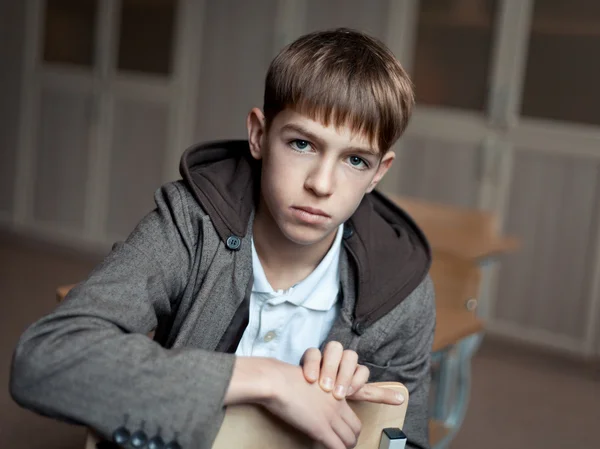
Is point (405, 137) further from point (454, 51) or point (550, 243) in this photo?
point (550, 243)

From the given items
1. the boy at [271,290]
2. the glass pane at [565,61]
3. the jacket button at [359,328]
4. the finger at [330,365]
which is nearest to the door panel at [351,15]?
the glass pane at [565,61]

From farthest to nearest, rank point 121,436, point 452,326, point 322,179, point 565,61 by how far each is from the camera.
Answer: point 565,61, point 452,326, point 322,179, point 121,436

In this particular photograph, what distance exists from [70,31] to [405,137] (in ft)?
7.95

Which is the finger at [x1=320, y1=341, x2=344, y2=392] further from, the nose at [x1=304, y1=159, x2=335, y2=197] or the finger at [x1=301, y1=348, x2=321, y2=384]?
the nose at [x1=304, y1=159, x2=335, y2=197]

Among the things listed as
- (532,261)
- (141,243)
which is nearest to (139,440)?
(141,243)

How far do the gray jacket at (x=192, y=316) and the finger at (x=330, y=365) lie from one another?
0.11m

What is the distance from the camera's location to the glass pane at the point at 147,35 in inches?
203

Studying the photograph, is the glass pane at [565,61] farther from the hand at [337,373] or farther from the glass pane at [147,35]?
the hand at [337,373]

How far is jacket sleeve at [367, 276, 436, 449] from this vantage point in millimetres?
1314

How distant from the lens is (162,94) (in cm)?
517

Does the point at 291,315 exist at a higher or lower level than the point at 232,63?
lower

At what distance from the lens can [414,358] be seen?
1.35 metres

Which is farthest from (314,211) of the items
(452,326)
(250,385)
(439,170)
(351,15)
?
(351,15)

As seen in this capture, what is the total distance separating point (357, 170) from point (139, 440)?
49cm
